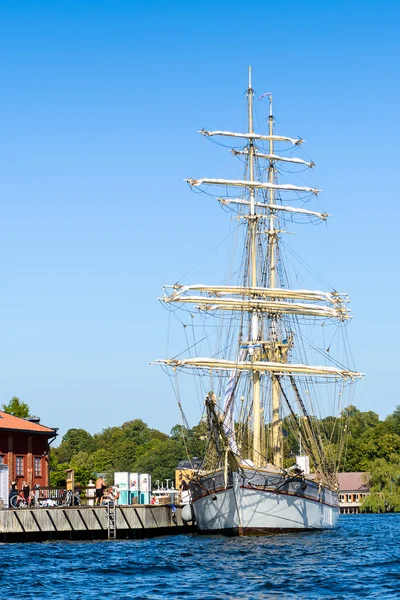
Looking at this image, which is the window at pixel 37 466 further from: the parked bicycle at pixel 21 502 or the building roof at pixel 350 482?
the building roof at pixel 350 482

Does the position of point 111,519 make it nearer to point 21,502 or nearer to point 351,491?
point 21,502

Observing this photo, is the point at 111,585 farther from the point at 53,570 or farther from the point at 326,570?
the point at 326,570

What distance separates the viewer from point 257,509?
6650 cm

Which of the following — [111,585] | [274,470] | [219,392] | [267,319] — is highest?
[267,319]

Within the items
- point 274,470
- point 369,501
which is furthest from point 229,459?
point 369,501

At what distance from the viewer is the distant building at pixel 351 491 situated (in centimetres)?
17020

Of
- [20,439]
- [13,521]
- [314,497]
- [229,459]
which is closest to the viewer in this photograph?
[13,521]

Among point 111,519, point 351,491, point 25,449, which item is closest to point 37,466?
point 25,449

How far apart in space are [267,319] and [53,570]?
3840 cm

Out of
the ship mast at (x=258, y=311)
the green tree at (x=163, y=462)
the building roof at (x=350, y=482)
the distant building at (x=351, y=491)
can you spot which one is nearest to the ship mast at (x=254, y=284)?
the ship mast at (x=258, y=311)

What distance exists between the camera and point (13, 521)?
58781mm

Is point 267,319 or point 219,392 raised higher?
point 267,319

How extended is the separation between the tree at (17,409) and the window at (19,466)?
3602cm

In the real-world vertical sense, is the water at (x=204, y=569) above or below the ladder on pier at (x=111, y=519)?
below
